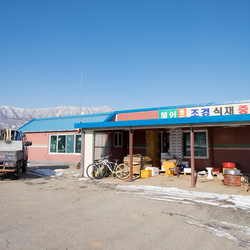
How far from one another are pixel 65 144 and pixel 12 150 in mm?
7780

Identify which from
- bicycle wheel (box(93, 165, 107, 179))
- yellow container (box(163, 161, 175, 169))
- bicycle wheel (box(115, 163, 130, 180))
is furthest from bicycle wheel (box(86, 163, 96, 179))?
yellow container (box(163, 161, 175, 169))

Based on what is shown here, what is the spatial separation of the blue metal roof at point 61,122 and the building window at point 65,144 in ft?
2.50

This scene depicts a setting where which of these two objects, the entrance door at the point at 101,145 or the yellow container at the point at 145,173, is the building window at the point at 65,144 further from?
the yellow container at the point at 145,173

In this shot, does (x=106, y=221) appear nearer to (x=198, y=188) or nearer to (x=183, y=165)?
(x=198, y=188)

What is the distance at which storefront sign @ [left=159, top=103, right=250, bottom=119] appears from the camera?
1318 cm

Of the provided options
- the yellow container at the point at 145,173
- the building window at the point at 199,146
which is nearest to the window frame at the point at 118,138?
the yellow container at the point at 145,173

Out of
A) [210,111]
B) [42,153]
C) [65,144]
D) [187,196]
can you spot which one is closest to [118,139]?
[65,144]

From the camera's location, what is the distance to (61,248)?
3.98m

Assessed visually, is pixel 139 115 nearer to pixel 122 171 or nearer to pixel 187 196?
pixel 122 171

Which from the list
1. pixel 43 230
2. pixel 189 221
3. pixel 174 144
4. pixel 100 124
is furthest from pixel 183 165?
pixel 43 230

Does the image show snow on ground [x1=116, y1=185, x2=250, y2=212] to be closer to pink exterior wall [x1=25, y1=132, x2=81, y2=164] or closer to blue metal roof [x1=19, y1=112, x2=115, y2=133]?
blue metal roof [x1=19, y1=112, x2=115, y2=133]

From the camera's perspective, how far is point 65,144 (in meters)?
20.2

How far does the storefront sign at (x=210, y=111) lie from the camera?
43.2ft

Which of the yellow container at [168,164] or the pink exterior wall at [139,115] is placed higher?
the pink exterior wall at [139,115]
